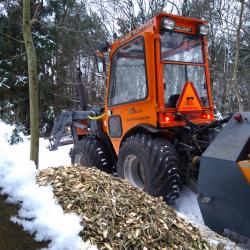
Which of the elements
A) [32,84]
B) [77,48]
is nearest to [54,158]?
[32,84]

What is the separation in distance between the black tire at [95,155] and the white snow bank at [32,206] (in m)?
3.82

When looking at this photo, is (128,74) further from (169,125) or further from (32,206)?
(32,206)

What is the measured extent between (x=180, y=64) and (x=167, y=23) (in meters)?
0.65

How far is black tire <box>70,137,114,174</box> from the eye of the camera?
20.5ft

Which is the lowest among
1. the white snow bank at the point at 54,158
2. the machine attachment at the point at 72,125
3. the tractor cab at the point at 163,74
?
the white snow bank at the point at 54,158

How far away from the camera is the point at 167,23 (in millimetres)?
4961

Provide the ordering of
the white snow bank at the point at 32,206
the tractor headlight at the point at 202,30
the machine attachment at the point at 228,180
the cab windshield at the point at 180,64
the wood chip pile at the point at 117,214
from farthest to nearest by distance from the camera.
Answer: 1. the tractor headlight at the point at 202,30
2. the cab windshield at the point at 180,64
3. the machine attachment at the point at 228,180
4. the wood chip pile at the point at 117,214
5. the white snow bank at the point at 32,206

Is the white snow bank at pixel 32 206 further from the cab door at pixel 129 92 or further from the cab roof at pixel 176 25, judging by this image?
the cab roof at pixel 176 25

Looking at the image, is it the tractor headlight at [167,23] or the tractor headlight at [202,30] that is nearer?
the tractor headlight at [167,23]

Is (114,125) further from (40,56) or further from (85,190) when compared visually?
(40,56)

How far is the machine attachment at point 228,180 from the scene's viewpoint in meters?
3.34

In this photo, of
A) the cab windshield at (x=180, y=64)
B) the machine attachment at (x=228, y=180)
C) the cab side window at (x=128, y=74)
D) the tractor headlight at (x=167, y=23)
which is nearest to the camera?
the machine attachment at (x=228, y=180)

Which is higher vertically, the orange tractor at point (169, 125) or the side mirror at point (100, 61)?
the side mirror at point (100, 61)

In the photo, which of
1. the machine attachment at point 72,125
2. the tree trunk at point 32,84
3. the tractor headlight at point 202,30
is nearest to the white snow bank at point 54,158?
the machine attachment at point 72,125
